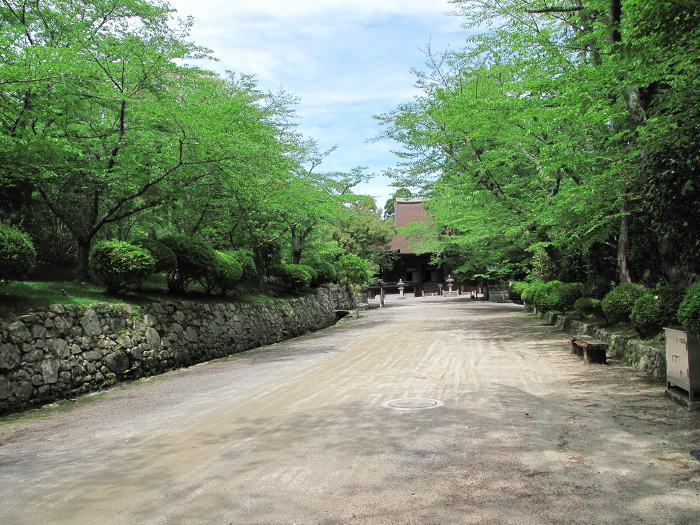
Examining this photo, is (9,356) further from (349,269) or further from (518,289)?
(349,269)

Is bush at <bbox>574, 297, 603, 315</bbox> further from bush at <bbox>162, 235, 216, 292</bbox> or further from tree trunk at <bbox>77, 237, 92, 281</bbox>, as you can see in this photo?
tree trunk at <bbox>77, 237, 92, 281</bbox>

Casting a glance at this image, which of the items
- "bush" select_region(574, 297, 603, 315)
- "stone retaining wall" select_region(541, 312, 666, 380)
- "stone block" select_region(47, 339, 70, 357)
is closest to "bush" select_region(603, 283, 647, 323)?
"stone retaining wall" select_region(541, 312, 666, 380)

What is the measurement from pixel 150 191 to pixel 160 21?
4.37m

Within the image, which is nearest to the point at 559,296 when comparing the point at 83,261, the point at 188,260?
the point at 188,260

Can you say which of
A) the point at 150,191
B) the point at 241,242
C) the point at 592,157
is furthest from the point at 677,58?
the point at 241,242

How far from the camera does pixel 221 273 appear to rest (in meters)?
13.5

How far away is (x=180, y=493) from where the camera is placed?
4016mm

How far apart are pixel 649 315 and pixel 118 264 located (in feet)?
33.2

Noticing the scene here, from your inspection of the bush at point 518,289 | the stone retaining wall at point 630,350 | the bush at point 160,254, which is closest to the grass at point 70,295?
the bush at point 160,254

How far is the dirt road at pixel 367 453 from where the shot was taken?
3.61 m

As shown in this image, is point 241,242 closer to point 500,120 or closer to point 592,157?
point 500,120

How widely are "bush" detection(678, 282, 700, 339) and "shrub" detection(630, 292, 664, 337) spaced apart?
2.61m

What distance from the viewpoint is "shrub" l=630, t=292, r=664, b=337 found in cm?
829

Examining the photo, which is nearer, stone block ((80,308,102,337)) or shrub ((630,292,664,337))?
shrub ((630,292,664,337))
